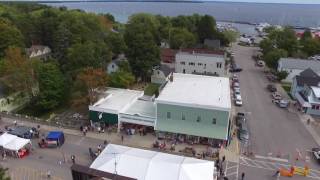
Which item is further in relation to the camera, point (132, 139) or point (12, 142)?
point (132, 139)

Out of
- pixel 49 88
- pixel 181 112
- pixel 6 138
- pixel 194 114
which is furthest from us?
pixel 49 88

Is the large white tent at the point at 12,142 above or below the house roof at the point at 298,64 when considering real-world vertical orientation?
below

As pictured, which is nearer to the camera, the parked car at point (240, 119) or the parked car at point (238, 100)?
the parked car at point (240, 119)

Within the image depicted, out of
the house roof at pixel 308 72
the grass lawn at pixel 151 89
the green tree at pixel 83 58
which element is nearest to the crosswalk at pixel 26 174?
the green tree at pixel 83 58

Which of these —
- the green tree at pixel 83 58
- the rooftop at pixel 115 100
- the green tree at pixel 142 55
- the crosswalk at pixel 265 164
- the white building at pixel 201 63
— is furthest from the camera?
the white building at pixel 201 63

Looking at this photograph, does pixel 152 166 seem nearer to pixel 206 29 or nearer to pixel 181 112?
pixel 181 112

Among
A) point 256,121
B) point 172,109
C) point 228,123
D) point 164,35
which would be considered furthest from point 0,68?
point 164,35

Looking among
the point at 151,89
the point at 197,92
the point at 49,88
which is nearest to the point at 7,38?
the point at 49,88

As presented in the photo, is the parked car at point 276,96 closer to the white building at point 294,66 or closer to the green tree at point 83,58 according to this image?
the white building at point 294,66
